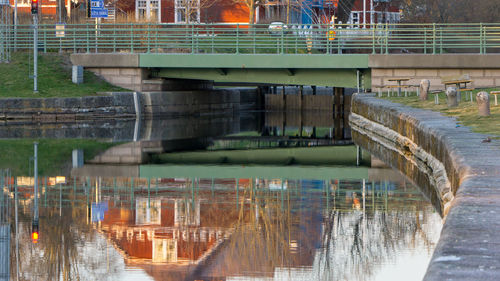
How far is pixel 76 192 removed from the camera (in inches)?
675

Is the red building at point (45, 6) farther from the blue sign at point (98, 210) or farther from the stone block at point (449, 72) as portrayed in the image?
the blue sign at point (98, 210)

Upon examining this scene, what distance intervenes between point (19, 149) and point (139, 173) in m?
5.50

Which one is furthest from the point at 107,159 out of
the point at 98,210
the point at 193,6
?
the point at 193,6

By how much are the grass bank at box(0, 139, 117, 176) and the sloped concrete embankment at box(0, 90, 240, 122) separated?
27.6 feet

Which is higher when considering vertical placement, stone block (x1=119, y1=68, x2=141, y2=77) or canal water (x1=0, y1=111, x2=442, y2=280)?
stone block (x1=119, y1=68, x2=141, y2=77)

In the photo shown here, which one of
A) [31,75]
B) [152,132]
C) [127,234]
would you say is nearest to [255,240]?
[127,234]

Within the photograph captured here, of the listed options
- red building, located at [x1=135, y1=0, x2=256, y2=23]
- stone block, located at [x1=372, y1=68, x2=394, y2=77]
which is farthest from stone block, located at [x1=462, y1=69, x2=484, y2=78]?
red building, located at [x1=135, y1=0, x2=256, y2=23]

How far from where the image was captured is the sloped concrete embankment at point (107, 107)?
36.4 m

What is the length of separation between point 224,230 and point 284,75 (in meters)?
27.2

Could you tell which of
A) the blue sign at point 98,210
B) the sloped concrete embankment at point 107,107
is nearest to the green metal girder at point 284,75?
the sloped concrete embankment at point 107,107

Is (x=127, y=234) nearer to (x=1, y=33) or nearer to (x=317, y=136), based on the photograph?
(x=317, y=136)

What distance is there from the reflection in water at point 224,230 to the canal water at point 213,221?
0.02 meters

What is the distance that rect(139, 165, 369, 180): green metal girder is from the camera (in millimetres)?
20266

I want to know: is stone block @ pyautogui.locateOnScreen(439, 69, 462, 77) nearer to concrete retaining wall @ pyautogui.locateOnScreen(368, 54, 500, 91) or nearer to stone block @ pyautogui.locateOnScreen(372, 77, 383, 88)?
concrete retaining wall @ pyautogui.locateOnScreen(368, 54, 500, 91)
